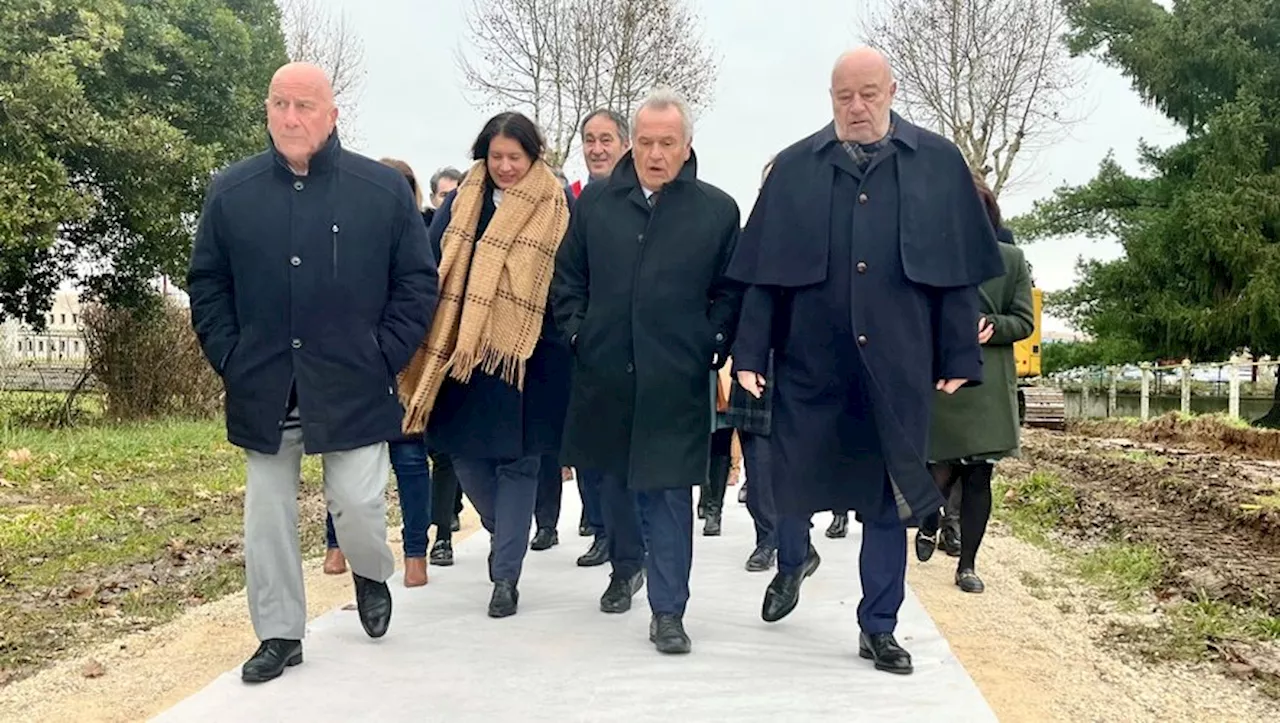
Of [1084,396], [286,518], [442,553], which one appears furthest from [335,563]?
[1084,396]

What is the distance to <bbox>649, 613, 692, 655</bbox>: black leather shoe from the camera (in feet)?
12.7

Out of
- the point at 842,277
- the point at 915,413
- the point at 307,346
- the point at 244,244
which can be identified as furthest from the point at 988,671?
the point at 244,244

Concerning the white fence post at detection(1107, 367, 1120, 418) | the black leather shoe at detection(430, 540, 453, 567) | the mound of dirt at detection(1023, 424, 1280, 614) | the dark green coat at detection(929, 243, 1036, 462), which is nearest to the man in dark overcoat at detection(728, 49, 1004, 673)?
the dark green coat at detection(929, 243, 1036, 462)

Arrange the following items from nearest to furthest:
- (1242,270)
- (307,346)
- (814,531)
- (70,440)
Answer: (307,346) → (814,531) → (70,440) → (1242,270)

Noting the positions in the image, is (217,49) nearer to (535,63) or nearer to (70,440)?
(70,440)

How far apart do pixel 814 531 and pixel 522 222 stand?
292 centimetres

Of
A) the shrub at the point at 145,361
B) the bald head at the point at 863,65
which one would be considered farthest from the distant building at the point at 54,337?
the bald head at the point at 863,65

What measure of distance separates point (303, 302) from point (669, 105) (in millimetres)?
1459

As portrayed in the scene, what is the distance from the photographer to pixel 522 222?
454 cm

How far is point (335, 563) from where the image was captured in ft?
17.9

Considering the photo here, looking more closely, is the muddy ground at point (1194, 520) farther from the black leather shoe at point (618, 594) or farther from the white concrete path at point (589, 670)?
the black leather shoe at point (618, 594)

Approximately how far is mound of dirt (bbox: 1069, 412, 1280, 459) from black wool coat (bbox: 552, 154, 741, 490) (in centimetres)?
1212

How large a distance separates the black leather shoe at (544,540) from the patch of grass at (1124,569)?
8.55 feet

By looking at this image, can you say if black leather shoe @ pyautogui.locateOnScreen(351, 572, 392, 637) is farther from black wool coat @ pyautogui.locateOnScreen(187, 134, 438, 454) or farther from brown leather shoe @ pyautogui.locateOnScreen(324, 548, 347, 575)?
brown leather shoe @ pyautogui.locateOnScreen(324, 548, 347, 575)
